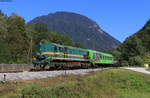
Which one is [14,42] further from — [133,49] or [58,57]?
[133,49]

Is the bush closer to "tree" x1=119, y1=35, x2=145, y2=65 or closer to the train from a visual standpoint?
"tree" x1=119, y1=35, x2=145, y2=65

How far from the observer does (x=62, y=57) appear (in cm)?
3450

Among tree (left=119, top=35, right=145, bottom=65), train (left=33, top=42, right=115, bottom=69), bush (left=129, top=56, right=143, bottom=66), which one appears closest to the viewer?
train (left=33, top=42, right=115, bottom=69)

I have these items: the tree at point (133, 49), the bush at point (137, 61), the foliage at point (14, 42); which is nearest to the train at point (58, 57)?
the foliage at point (14, 42)

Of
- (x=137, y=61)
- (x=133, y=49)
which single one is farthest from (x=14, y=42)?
(x=133, y=49)

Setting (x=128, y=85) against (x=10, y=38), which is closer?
(x=128, y=85)

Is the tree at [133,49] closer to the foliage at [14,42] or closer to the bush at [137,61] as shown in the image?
the bush at [137,61]

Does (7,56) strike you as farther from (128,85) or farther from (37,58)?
(128,85)

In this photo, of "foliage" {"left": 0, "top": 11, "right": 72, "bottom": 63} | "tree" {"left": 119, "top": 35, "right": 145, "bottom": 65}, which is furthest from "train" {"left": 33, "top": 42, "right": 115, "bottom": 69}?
"tree" {"left": 119, "top": 35, "right": 145, "bottom": 65}

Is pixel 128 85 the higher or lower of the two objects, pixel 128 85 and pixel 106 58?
the lower

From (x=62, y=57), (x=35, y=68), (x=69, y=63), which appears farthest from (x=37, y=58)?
(x=69, y=63)

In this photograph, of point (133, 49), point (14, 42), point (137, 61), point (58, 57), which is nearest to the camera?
point (58, 57)

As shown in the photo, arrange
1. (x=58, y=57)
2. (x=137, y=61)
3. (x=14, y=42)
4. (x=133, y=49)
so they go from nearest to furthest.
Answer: (x=58, y=57) < (x=14, y=42) < (x=137, y=61) < (x=133, y=49)

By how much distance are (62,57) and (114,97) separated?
17.2 metres
